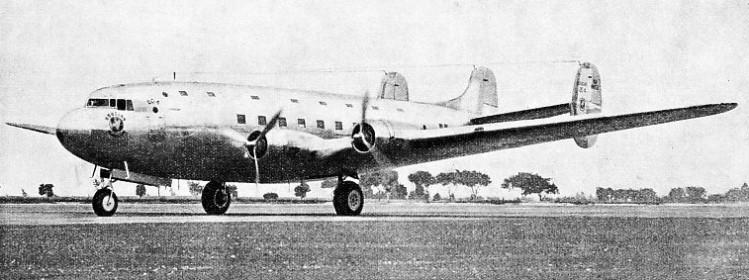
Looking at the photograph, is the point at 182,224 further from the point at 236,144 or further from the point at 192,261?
the point at 192,261

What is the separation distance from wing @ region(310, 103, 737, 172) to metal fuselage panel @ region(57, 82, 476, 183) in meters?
0.11

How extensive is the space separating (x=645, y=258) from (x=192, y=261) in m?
5.43

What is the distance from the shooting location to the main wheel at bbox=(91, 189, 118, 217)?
20.9m

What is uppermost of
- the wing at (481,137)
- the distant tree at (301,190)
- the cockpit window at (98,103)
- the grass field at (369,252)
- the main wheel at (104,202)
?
the cockpit window at (98,103)

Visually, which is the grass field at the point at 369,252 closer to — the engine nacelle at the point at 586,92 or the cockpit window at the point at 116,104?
the cockpit window at the point at 116,104

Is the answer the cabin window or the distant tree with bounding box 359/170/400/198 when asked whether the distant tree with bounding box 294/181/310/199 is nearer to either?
the distant tree with bounding box 359/170/400/198

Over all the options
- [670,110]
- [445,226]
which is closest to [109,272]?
[445,226]

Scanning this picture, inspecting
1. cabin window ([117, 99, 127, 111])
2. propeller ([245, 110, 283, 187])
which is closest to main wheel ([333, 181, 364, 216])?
propeller ([245, 110, 283, 187])

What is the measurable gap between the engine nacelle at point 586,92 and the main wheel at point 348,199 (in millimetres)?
7363

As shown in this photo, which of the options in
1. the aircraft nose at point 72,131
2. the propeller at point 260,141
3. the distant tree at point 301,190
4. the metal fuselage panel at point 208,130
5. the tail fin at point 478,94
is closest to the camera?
the aircraft nose at point 72,131

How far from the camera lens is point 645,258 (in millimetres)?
11414

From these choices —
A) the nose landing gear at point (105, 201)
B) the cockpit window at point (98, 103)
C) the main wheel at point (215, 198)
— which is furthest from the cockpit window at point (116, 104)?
the main wheel at point (215, 198)

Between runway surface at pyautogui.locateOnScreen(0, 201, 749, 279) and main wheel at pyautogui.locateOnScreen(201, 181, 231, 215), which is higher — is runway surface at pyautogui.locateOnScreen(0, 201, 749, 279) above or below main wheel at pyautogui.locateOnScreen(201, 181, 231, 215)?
below

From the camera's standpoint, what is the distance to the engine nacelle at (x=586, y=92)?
92.3 ft
